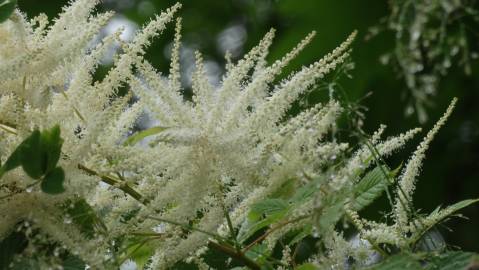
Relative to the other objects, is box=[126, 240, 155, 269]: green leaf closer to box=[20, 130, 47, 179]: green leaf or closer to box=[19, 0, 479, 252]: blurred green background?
box=[20, 130, 47, 179]: green leaf

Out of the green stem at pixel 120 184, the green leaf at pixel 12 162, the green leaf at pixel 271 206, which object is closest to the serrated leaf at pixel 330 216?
the green leaf at pixel 271 206

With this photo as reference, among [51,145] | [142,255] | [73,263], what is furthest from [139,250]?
[51,145]

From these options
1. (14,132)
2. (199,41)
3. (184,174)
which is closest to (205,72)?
(184,174)

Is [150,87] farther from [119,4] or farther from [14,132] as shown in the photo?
[119,4]

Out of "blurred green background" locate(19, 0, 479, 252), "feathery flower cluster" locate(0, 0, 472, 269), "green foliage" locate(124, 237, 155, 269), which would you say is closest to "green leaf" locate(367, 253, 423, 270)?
"feathery flower cluster" locate(0, 0, 472, 269)

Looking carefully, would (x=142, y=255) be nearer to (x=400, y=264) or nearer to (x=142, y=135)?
(x=142, y=135)
